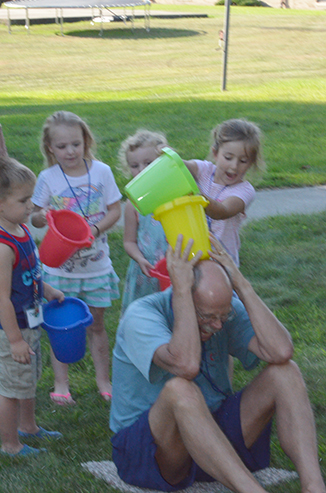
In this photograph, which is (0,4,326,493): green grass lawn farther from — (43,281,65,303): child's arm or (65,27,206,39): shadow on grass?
(43,281,65,303): child's arm

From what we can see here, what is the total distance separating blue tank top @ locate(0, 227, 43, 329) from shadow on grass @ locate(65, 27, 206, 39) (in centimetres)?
2421

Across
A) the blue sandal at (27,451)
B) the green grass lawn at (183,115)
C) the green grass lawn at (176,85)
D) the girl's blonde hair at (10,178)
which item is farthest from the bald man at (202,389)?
the green grass lawn at (176,85)

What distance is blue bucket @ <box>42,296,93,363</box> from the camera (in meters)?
2.98

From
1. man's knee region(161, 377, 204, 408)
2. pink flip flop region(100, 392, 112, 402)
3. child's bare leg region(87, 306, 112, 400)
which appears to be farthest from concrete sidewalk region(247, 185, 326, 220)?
man's knee region(161, 377, 204, 408)

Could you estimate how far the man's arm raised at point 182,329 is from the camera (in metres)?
2.37

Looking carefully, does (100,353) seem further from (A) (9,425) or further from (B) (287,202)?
(B) (287,202)

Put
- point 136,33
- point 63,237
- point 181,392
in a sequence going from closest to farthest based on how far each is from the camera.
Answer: point 181,392
point 63,237
point 136,33

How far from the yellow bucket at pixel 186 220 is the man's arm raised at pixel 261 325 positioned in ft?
0.31

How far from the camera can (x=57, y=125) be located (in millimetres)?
3363

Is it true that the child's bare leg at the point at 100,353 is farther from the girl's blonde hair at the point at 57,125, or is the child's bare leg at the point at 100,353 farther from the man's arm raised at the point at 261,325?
the man's arm raised at the point at 261,325

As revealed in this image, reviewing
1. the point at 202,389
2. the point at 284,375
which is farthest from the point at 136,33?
the point at 284,375

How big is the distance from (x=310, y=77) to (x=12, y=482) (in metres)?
14.4

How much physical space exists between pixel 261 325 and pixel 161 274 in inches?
30.0

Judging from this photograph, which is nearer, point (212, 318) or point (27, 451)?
point (212, 318)
